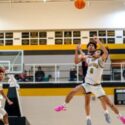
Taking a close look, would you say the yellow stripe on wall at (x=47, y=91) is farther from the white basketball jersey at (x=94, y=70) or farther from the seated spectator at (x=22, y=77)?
the white basketball jersey at (x=94, y=70)

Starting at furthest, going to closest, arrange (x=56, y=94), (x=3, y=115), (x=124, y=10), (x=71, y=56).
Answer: (x=71, y=56)
(x=124, y=10)
(x=56, y=94)
(x=3, y=115)

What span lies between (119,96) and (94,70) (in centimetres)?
776

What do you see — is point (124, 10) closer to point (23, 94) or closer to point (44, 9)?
point (44, 9)

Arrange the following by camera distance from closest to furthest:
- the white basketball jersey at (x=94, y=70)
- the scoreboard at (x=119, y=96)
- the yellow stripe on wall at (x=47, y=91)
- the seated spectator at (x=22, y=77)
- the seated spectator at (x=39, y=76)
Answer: the white basketball jersey at (x=94, y=70) < the scoreboard at (x=119, y=96) < the yellow stripe on wall at (x=47, y=91) < the seated spectator at (x=22, y=77) < the seated spectator at (x=39, y=76)

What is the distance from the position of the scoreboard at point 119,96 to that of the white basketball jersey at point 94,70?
750 cm

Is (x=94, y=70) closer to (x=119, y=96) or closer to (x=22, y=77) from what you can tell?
(x=119, y=96)

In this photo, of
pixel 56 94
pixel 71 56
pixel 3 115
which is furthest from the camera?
pixel 71 56

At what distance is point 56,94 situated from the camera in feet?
56.6

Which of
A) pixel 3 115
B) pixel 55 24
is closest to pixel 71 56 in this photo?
pixel 55 24

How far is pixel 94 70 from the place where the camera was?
966 cm

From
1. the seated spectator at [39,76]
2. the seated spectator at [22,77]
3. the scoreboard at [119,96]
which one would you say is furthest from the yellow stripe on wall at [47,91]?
the seated spectator at [39,76]

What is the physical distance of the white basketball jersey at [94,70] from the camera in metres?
9.67

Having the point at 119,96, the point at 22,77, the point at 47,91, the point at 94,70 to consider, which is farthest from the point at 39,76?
the point at 94,70

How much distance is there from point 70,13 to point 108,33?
2.98 m
